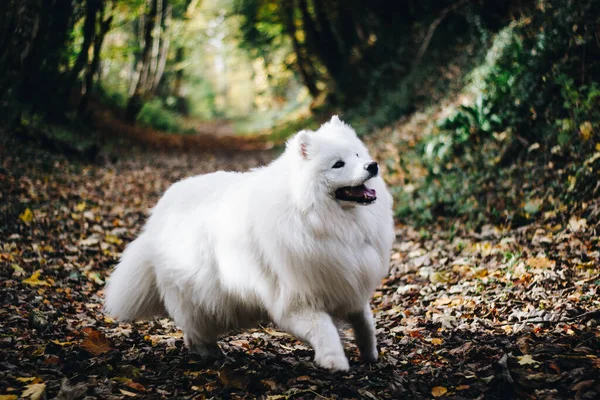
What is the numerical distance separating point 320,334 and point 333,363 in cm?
21

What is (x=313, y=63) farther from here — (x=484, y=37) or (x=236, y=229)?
(x=236, y=229)

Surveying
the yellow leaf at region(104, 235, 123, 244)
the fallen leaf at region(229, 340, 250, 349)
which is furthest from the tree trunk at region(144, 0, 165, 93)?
the fallen leaf at region(229, 340, 250, 349)

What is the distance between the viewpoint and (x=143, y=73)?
19766mm

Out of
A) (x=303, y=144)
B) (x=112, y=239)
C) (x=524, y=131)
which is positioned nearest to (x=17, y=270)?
(x=112, y=239)

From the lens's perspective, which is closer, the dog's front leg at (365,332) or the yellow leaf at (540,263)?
the dog's front leg at (365,332)

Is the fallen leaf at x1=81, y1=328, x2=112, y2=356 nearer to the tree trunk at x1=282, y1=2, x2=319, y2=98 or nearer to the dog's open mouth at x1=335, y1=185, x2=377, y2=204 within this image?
the dog's open mouth at x1=335, y1=185, x2=377, y2=204

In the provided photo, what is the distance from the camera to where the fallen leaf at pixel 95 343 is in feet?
12.9

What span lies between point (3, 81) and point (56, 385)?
24.1ft

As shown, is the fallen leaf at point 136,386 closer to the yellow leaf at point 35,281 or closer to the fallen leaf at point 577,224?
the yellow leaf at point 35,281

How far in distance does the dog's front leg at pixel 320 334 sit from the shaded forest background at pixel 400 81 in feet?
12.0

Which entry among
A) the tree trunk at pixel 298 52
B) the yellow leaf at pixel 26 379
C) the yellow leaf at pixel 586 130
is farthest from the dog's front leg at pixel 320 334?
A: the tree trunk at pixel 298 52

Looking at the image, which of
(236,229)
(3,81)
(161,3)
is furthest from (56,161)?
(161,3)

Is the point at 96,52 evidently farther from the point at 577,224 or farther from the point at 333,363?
the point at 333,363

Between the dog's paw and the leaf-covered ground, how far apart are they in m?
0.20
